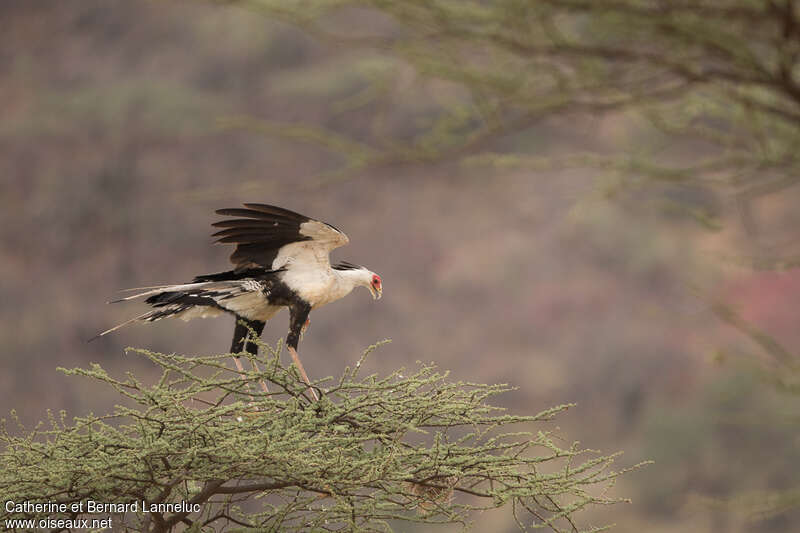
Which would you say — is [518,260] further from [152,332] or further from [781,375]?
[781,375]

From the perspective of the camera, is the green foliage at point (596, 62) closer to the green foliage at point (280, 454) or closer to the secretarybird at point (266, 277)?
the secretarybird at point (266, 277)

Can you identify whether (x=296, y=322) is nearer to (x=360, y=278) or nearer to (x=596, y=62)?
(x=360, y=278)

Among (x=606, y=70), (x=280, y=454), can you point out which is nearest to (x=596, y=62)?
(x=606, y=70)

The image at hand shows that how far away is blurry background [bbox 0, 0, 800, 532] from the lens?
15.4m

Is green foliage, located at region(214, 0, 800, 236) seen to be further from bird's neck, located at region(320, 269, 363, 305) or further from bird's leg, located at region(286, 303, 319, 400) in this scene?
bird's leg, located at region(286, 303, 319, 400)

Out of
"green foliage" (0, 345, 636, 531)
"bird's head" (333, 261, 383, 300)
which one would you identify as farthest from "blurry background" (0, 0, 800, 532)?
"green foliage" (0, 345, 636, 531)

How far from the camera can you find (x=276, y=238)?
3545mm

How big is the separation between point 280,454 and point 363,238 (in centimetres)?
1651

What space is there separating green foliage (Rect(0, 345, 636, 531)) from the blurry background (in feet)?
37.3

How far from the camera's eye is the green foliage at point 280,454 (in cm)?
283

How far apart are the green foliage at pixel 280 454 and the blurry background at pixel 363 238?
1136 centimetres

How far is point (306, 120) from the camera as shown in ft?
63.1

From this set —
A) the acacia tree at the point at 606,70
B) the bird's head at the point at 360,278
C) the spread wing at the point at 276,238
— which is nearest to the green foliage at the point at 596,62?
the acacia tree at the point at 606,70

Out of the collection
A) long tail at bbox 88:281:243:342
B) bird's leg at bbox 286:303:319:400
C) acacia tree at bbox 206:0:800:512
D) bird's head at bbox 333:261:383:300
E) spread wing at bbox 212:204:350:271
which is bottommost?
bird's leg at bbox 286:303:319:400
